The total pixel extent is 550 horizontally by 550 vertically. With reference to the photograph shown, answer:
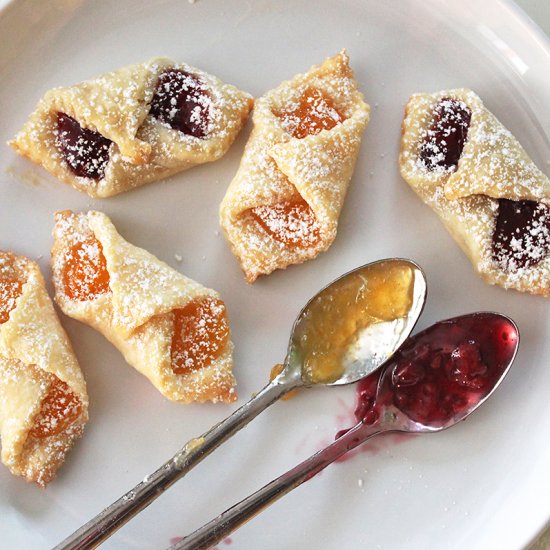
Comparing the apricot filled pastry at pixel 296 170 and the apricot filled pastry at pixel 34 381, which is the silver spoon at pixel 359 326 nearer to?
the apricot filled pastry at pixel 296 170

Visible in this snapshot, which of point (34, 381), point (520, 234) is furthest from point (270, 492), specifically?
point (520, 234)

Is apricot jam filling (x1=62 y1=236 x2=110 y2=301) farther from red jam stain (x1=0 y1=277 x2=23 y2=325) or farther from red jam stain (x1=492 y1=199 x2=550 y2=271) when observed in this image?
red jam stain (x1=492 y1=199 x2=550 y2=271)

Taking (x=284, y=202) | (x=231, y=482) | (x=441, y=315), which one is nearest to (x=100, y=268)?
(x=284, y=202)

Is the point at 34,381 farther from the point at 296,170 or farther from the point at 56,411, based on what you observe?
the point at 296,170

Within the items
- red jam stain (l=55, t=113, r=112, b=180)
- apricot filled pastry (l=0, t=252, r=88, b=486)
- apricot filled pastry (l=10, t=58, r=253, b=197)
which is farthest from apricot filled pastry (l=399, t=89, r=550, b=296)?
apricot filled pastry (l=0, t=252, r=88, b=486)

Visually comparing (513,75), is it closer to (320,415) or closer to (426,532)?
(320,415)

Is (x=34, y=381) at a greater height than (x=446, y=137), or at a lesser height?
lesser
